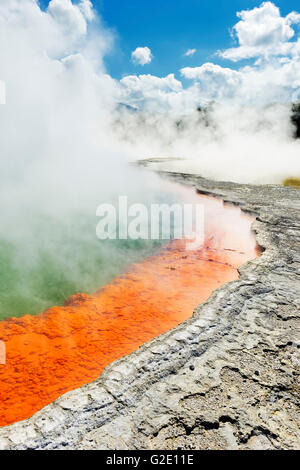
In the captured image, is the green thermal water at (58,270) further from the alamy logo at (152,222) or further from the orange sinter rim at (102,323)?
the alamy logo at (152,222)

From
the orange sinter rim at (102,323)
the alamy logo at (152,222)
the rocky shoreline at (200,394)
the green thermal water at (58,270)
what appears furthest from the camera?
the alamy logo at (152,222)

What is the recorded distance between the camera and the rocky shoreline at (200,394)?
4.85 ft

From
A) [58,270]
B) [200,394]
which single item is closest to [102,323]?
[58,270]

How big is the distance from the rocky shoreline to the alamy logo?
2944 mm

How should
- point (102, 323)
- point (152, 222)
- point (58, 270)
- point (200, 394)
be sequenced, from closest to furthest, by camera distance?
point (200, 394)
point (102, 323)
point (58, 270)
point (152, 222)

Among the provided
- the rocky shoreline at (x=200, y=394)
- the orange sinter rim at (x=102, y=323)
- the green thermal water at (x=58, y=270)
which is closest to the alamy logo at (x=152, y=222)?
the green thermal water at (x=58, y=270)

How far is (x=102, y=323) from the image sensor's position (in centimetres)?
319

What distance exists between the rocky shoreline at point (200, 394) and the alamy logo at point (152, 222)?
9.66 feet

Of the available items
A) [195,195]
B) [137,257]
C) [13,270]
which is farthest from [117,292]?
[195,195]

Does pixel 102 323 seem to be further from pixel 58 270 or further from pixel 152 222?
pixel 152 222

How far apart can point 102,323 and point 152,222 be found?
3.84 meters

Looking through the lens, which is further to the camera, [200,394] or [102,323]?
A: [102,323]

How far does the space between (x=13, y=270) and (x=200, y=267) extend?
285cm

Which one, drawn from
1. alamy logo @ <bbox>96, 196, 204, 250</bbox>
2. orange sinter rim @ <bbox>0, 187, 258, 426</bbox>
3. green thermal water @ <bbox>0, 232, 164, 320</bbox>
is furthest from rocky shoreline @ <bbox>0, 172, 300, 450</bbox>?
alamy logo @ <bbox>96, 196, 204, 250</bbox>
